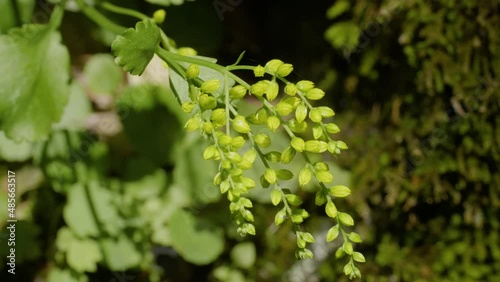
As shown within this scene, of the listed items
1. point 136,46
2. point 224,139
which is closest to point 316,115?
point 224,139

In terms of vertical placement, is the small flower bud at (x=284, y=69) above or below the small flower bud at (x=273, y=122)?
above

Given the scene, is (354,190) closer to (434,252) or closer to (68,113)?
(434,252)

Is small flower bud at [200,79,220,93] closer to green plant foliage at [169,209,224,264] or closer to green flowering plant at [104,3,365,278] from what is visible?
green flowering plant at [104,3,365,278]

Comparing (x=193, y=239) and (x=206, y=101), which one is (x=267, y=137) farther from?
(x=193, y=239)

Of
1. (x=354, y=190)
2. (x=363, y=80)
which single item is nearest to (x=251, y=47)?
(x=363, y=80)

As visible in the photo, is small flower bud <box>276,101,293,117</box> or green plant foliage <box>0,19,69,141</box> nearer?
small flower bud <box>276,101,293,117</box>

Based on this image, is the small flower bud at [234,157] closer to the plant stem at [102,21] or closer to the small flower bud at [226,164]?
the small flower bud at [226,164]

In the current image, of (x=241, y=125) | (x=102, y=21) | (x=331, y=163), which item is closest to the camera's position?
(x=241, y=125)

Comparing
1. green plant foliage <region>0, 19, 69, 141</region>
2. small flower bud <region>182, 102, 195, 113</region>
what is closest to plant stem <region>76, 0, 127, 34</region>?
green plant foliage <region>0, 19, 69, 141</region>

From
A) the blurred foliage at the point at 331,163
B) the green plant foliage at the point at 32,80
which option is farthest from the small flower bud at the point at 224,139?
the blurred foliage at the point at 331,163
